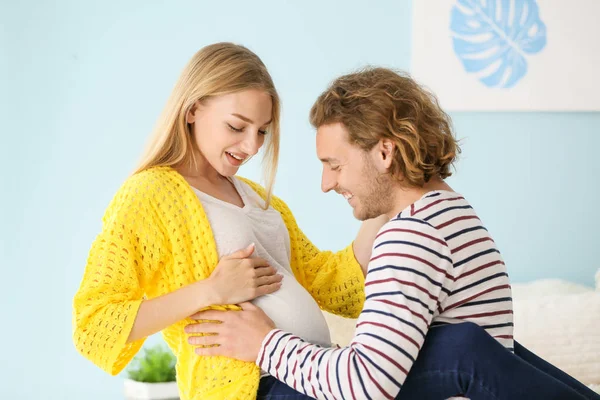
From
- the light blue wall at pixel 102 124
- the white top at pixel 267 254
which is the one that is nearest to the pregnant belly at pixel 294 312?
the white top at pixel 267 254

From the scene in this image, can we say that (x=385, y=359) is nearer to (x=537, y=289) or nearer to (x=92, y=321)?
(x=92, y=321)

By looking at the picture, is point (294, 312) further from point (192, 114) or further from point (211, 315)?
point (192, 114)

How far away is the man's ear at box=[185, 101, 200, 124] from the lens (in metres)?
1.57

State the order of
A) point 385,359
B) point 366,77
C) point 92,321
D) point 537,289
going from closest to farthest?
1. point 385,359
2. point 92,321
3. point 366,77
4. point 537,289

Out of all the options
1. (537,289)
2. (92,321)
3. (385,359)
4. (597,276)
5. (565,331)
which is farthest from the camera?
(537,289)

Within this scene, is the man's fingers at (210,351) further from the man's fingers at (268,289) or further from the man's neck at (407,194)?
the man's neck at (407,194)

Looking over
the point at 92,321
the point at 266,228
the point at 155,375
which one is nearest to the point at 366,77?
the point at 266,228

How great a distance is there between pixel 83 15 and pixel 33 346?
1.38 metres

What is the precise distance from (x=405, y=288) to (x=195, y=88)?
0.66 m

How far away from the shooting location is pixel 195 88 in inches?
60.7

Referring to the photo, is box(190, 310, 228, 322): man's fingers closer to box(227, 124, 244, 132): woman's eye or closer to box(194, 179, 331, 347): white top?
box(194, 179, 331, 347): white top

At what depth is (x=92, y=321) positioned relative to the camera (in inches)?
53.0

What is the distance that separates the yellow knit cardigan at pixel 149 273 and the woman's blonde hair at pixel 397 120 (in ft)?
1.19

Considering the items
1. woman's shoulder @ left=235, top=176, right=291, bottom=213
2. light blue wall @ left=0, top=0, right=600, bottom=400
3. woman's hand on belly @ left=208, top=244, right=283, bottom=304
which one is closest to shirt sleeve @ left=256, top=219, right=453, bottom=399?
woman's hand on belly @ left=208, top=244, right=283, bottom=304
